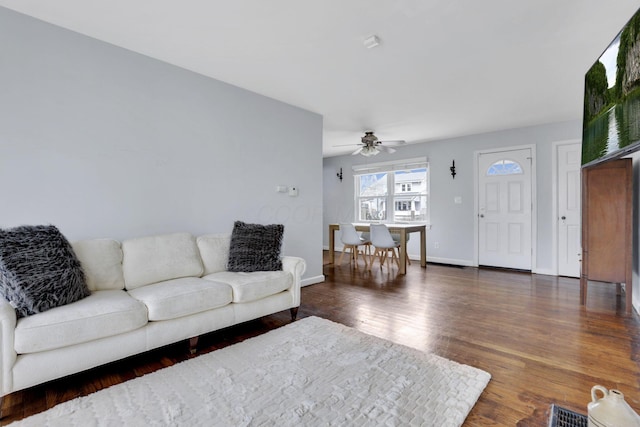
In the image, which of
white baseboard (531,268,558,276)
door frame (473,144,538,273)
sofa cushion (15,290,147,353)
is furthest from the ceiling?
white baseboard (531,268,558,276)

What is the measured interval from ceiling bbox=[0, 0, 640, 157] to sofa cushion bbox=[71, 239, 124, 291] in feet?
5.42

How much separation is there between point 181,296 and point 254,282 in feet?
1.89

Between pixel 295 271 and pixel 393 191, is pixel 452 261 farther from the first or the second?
pixel 295 271

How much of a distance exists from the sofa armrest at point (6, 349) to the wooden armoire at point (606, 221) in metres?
4.66

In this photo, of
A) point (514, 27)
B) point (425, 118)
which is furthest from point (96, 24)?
point (425, 118)

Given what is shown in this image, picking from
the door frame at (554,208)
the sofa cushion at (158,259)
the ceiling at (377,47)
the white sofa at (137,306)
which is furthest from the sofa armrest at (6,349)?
the door frame at (554,208)

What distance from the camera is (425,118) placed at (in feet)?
15.2

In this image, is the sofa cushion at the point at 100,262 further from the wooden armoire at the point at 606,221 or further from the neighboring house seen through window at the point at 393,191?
the neighboring house seen through window at the point at 393,191

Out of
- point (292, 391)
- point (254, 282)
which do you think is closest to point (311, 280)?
point (254, 282)

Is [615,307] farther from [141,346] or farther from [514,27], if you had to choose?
[141,346]

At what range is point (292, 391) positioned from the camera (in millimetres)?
1771

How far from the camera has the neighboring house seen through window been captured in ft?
21.0

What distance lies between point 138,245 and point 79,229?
1.41ft

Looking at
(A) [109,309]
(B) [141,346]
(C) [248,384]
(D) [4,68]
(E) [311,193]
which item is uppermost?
(D) [4,68]
